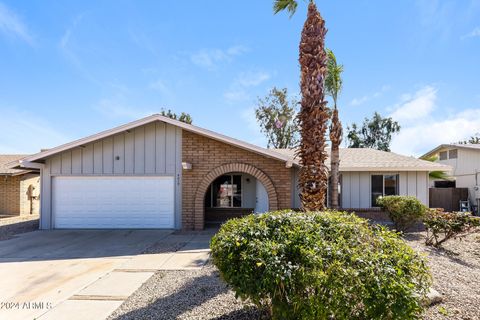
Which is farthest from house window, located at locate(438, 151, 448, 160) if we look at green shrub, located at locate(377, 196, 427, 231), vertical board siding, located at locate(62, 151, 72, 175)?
vertical board siding, located at locate(62, 151, 72, 175)

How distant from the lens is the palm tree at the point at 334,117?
10.7 m

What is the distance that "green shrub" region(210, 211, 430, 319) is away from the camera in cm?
298

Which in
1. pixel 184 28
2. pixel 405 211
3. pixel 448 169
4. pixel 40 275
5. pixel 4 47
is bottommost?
pixel 40 275

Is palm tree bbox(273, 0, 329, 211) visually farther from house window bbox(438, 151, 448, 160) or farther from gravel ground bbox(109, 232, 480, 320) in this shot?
house window bbox(438, 151, 448, 160)

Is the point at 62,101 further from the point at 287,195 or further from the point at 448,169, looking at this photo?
the point at 448,169

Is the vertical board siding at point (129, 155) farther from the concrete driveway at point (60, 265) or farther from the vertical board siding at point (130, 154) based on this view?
the concrete driveway at point (60, 265)

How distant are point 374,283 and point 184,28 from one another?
1193 cm

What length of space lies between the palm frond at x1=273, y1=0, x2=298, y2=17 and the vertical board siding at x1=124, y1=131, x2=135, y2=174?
7157 millimetres

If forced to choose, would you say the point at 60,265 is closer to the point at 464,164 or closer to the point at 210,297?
the point at 210,297

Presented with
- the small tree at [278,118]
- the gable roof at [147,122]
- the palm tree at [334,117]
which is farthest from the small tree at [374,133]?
the gable roof at [147,122]

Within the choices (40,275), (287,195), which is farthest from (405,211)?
(40,275)

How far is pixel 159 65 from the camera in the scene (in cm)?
1463

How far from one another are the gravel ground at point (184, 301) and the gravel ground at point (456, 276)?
2728 mm

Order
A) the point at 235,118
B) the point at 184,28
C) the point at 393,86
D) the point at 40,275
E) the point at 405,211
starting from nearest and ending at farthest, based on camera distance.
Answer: the point at 40,275, the point at 405,211, the point at 184,28, the point at 393,86, the point at 235,118
